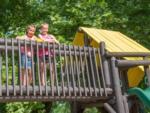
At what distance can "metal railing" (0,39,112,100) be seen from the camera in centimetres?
778

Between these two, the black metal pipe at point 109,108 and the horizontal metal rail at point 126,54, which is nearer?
the horizontal metal rail at point 126,54

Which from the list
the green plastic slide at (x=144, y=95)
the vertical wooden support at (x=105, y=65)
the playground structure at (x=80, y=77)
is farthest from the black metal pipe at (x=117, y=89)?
the green plastic slide at (x=144, y=95)

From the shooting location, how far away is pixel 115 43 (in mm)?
10242

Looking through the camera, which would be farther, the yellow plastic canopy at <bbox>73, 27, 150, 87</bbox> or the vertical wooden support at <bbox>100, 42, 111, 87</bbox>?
the yellow plastic canopy at <bbox>73, 27, 150, 87</bbox>

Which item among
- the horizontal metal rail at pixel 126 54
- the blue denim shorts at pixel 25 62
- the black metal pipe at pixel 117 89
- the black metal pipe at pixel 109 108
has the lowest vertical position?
the black metal pipe at pixel 109 108

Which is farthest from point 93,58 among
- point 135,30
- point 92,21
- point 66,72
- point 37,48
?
point 135,30

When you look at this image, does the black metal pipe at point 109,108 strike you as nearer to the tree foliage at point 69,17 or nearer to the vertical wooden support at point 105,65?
the vertical wooden support at point 105,65

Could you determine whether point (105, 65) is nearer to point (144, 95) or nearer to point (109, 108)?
point (109, 108)

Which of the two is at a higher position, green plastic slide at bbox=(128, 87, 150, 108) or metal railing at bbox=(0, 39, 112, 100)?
metal railing at bbox=(0, 39, 112, 100)

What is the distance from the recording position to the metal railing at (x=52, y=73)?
7.78 m

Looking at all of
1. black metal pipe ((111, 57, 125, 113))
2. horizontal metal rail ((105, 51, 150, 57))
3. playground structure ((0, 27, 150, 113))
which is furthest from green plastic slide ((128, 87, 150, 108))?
horizontal metal rail ((105, 51, 150, 57))

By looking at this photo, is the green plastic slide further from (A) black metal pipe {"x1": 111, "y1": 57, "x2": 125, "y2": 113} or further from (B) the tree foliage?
(B) the tree foliage

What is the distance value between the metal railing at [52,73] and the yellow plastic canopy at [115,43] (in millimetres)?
774

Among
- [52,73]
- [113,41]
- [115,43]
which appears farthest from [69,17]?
[52,73]
